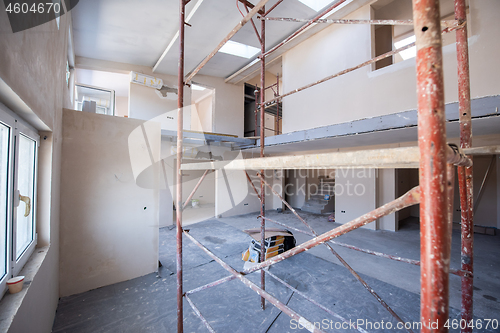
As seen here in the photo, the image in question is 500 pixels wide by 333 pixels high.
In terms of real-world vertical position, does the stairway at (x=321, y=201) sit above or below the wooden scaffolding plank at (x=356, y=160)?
below

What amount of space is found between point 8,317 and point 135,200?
7.68 ft

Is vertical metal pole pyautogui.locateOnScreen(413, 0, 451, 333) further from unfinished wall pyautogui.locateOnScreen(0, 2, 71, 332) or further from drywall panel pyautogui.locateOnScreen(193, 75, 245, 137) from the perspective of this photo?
drywall panel pyautogui.locateOnScreen(193, 75, 245, 137)

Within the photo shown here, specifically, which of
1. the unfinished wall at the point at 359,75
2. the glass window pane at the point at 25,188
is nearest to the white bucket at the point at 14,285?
the glass window pane at the point at 25,188

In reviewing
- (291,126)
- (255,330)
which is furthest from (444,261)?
(291,126)

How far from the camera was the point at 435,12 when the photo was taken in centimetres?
58

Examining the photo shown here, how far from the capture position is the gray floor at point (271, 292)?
2.40 meters

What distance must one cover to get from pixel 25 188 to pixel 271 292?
3.08 meters

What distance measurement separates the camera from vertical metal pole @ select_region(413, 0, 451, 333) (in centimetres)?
57

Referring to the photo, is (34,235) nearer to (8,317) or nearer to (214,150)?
(8,317)

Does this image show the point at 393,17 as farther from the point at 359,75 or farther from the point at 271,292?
the point at 271,292

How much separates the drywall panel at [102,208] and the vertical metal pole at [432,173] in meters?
3.62

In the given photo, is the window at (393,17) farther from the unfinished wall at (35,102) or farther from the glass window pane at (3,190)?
the glass window pane at (3,190)

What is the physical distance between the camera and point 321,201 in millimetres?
8922

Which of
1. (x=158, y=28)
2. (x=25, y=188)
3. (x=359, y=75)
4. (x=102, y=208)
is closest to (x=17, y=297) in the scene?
(x=25, y=188)
